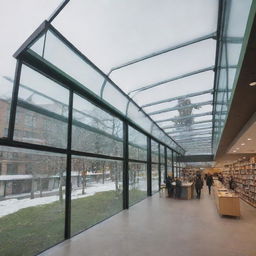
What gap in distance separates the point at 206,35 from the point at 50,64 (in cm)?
368

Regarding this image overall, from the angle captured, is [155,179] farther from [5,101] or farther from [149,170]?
[5,101]

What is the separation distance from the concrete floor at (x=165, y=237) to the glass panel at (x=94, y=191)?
405 mm

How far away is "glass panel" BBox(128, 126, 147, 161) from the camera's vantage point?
919 centimetres

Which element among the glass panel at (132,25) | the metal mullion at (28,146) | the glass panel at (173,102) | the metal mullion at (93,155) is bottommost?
the metal mullion at (93,155)

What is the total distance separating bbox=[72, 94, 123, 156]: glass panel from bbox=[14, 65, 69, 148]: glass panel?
1.54 feet

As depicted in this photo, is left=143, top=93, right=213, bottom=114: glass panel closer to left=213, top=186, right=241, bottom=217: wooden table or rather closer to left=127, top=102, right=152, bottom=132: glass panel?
left=127, top=102, right=152, bottom=132: glass panel

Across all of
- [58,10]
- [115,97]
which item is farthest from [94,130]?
[58,10]

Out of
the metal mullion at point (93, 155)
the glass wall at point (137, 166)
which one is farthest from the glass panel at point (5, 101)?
the glass wall at point (137, 166)

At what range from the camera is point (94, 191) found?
21.3ft

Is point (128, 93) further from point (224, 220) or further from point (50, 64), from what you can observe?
point (224, 220)

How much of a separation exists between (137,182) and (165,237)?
5.53 meters

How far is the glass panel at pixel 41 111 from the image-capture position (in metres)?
3.89

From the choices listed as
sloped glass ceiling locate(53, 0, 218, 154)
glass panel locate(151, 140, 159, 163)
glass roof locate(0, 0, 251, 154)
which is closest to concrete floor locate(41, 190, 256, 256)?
glass roof locate(0, 0, 251, 154)

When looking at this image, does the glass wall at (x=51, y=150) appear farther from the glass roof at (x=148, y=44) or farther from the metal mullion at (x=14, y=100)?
the glass roof at (x=148, y=44)
